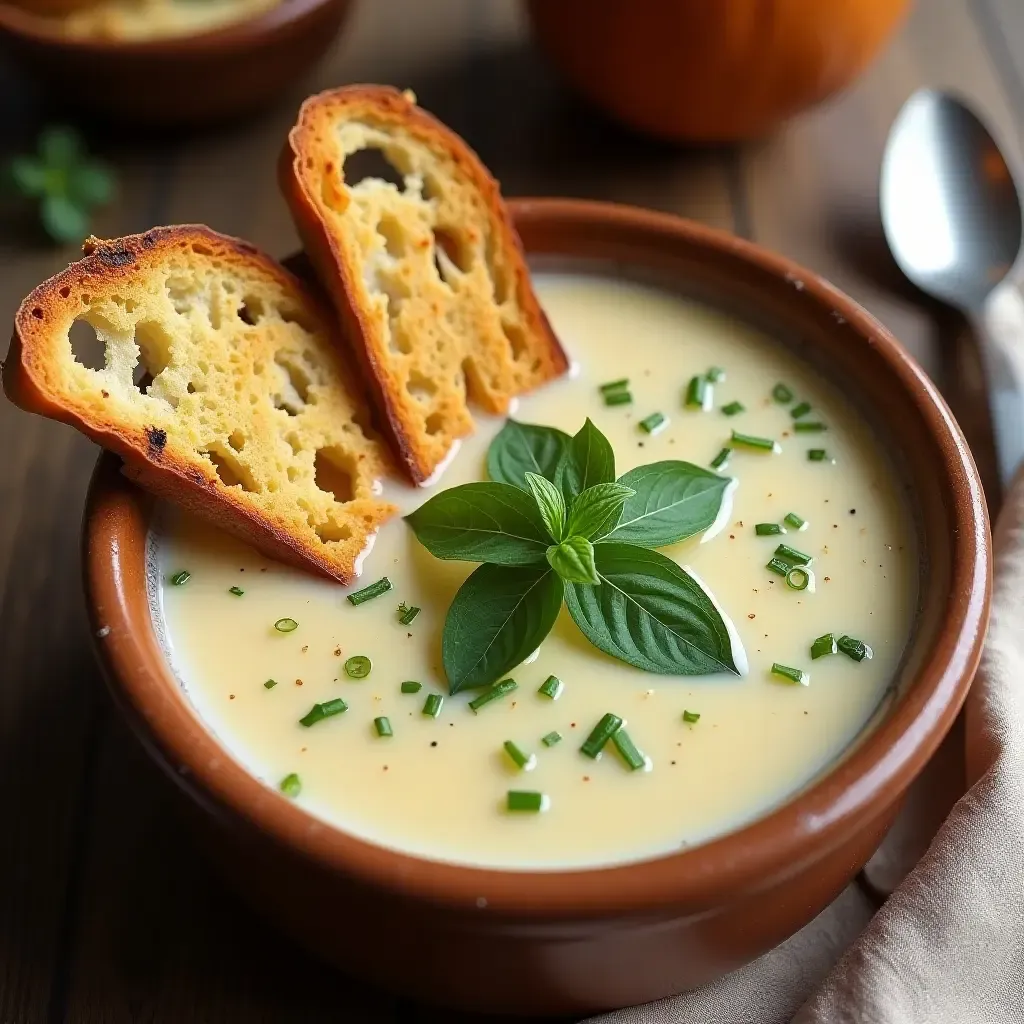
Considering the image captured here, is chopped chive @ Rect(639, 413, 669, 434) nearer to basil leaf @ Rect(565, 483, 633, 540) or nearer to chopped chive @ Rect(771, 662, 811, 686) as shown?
basil leaf @ Rect(565, 483, 633, 540)

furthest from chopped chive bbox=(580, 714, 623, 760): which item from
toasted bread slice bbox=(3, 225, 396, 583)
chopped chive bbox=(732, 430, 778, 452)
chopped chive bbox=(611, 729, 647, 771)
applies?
chopped chive bbox=(732, 430, 778, 452)

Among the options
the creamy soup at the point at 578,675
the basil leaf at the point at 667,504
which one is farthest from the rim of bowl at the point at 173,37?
the basil leaf at the point at 667,504

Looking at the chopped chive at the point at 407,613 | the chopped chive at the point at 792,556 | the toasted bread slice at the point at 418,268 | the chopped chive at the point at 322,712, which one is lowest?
the chopped chive at the point at 322,712

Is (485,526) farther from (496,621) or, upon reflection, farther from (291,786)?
(291,786)

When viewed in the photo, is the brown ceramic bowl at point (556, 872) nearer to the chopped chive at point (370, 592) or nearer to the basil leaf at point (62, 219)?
the chopped chive at point (370, 592)

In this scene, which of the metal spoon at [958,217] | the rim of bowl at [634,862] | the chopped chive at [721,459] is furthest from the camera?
the metal spoon at [958,217]

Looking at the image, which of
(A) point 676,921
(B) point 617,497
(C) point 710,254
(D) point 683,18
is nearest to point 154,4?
(D) point 683,18

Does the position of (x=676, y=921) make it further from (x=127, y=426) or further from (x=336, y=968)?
(x=127, y=426)

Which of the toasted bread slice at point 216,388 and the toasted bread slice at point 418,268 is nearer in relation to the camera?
the toasted bread slice at point 216,388

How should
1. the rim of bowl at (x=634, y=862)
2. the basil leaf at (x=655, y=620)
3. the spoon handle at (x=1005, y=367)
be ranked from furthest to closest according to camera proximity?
the spoon handle at (x=1005, y=367), the basil leaf at (x=655, y=620), the rim of bowl at (x=634, y=862)

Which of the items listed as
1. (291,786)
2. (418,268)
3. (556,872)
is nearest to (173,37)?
(418,268)
